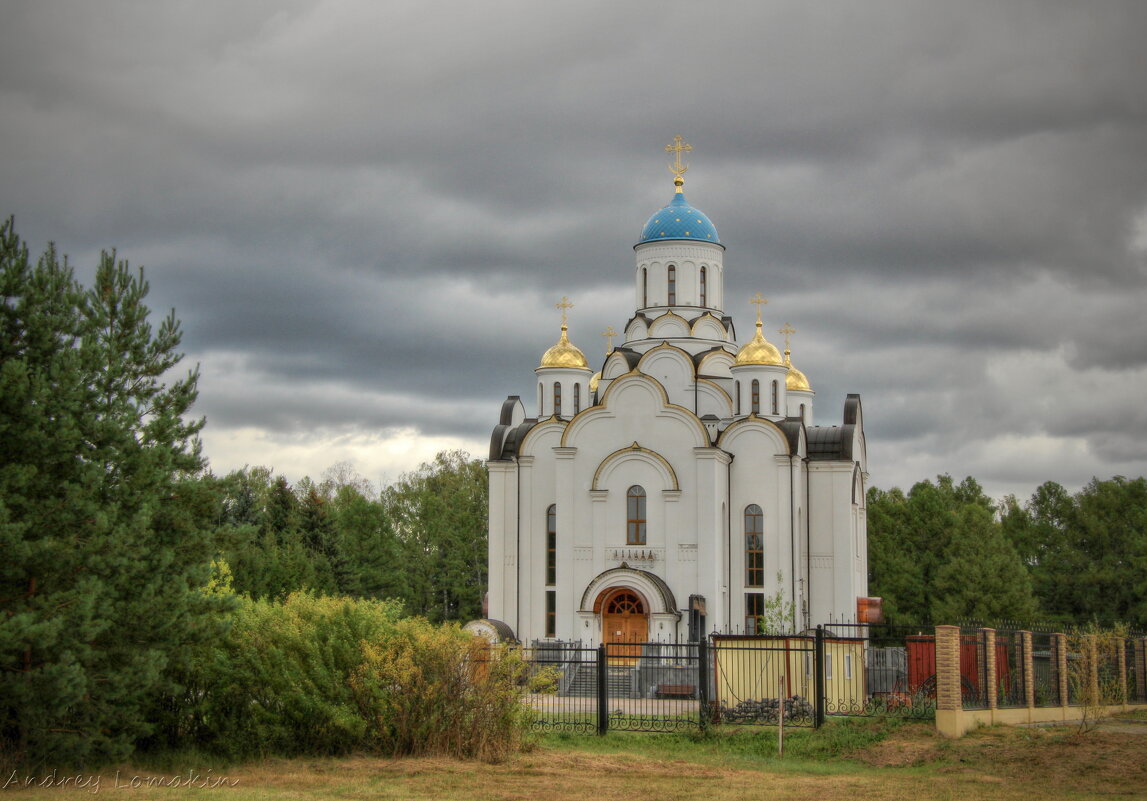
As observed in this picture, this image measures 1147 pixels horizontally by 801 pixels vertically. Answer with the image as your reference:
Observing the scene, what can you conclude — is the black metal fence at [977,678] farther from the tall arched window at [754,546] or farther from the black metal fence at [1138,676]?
the tall arched window at [754,546]

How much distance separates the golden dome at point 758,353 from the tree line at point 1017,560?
1542cm

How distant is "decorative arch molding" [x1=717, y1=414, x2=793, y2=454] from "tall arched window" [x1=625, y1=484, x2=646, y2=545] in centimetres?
244

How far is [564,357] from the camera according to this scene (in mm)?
35344

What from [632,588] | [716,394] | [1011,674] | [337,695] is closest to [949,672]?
[1011,674]

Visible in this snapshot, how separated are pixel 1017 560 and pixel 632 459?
766 inches

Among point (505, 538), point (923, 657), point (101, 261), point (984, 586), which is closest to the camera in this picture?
point (101, 261)

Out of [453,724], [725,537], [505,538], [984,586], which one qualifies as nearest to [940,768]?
[453,724]

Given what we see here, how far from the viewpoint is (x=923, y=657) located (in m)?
24.5

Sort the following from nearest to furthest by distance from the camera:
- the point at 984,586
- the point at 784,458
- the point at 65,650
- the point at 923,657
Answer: the point at 65,650, the point at 923,657, the point at 784,458, the point at 984,586

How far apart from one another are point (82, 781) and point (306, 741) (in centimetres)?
285

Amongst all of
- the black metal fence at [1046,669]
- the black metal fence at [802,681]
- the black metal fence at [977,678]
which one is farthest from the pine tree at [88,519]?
the black metal fence at [1046,669]

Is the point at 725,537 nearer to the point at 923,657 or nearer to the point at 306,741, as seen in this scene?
the point at 923,657

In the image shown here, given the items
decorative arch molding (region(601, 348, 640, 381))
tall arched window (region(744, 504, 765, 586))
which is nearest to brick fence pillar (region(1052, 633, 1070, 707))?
tall arched window (region(744, 504, 765, 586))

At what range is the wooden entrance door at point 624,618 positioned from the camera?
31.0 m
